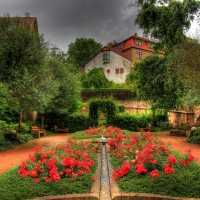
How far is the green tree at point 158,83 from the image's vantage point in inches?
649

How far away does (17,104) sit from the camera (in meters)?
13.5

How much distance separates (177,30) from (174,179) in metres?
13.4

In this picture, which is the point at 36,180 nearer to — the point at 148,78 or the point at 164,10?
the point at 148,78

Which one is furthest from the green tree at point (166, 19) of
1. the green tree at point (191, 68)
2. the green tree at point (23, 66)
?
the green tree at point (23, 66)

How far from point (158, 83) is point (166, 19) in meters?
4.28

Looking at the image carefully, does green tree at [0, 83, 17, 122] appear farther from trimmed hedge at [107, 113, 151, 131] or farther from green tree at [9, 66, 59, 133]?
trimmed hedge at [107, 113, 151, 131]

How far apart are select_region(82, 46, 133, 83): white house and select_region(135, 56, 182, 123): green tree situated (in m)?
25.2

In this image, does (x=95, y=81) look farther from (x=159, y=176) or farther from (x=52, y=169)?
(x=159, y=176)

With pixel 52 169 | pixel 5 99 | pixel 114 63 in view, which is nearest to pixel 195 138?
pixel 52 169

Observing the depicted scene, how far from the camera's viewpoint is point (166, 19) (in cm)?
1733

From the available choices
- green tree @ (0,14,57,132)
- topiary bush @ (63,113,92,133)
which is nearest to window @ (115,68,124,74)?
topiary bush @ (63,113,92,133)

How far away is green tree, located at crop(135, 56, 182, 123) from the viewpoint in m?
16.5

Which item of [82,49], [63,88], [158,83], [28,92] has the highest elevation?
[82,49]

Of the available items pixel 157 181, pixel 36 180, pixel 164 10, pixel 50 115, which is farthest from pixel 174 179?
pixel 50 115
